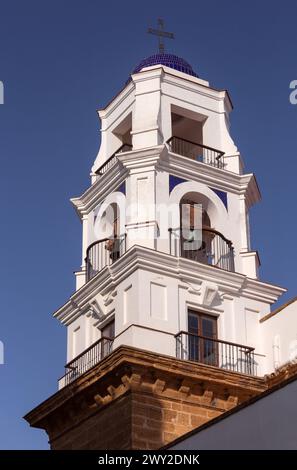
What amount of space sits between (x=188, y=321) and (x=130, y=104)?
754cm

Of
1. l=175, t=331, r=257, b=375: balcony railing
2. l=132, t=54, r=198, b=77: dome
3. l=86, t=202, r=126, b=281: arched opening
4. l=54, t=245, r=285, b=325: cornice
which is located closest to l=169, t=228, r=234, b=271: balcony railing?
l=54, t=245, r=285, b=325: cornice

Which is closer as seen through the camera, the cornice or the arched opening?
the cornice

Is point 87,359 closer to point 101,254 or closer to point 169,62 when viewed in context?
point 101,254

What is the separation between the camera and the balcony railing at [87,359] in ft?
93.5

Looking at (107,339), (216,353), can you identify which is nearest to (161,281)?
(107,339)

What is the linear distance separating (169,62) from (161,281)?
341 inches

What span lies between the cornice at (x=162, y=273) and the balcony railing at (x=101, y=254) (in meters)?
0.70

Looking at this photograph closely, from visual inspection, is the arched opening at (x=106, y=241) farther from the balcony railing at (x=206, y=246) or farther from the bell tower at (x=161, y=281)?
the balcony railing at (x=206, y=246)

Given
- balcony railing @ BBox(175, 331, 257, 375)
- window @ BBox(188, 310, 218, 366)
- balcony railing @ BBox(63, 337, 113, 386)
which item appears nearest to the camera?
balcony railing @ BBox(175, 331, 257, 375)

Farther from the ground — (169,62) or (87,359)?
(169,62)

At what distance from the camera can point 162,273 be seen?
2902cm

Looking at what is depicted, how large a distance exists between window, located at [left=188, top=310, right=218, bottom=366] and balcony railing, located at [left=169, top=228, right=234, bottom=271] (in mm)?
1677

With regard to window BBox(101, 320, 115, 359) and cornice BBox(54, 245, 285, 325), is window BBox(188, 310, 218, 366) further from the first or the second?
window BBox(101, 320, 115, 359)

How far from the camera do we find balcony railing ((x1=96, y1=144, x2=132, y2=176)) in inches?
1277
